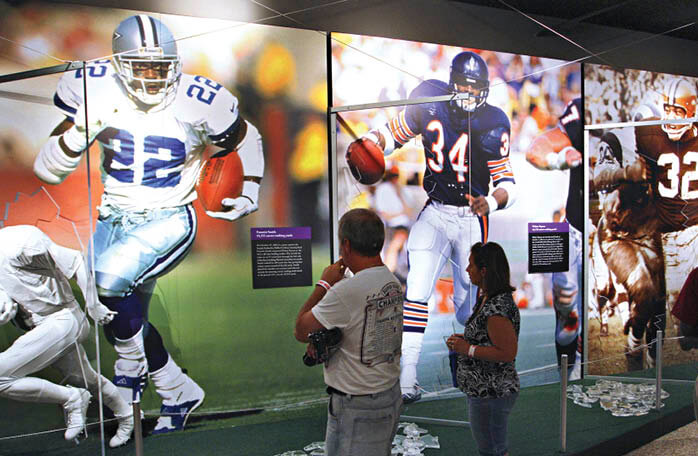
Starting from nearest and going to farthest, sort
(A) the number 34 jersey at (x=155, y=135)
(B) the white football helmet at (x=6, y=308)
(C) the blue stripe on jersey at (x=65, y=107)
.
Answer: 1. (B) the white football helmet at (x=6, y=308)
2. (C) the blue stripe on jersey at (x=65, y=107)
3. (A) the number 34 jersey at (x=155, y=135)

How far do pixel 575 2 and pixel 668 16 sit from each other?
0.81 m

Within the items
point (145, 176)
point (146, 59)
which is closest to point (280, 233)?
point (145, 176)

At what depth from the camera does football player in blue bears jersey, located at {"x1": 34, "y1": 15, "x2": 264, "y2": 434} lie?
3979 mm

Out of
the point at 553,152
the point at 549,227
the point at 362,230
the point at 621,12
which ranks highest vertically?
the point at 621,12

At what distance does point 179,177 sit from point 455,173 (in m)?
2.26

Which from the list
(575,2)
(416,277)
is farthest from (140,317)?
(575,2)

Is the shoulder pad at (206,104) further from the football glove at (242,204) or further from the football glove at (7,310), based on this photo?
the football glove at (7,310)

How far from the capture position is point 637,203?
588cm

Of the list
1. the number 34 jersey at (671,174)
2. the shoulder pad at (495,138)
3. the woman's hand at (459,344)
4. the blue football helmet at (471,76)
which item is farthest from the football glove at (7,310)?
the number 34 jersey at (671,174)

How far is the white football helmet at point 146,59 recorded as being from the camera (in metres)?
3.99

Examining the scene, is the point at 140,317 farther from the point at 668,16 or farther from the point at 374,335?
the point at 668,16

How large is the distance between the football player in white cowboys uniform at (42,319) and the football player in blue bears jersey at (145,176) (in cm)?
51
